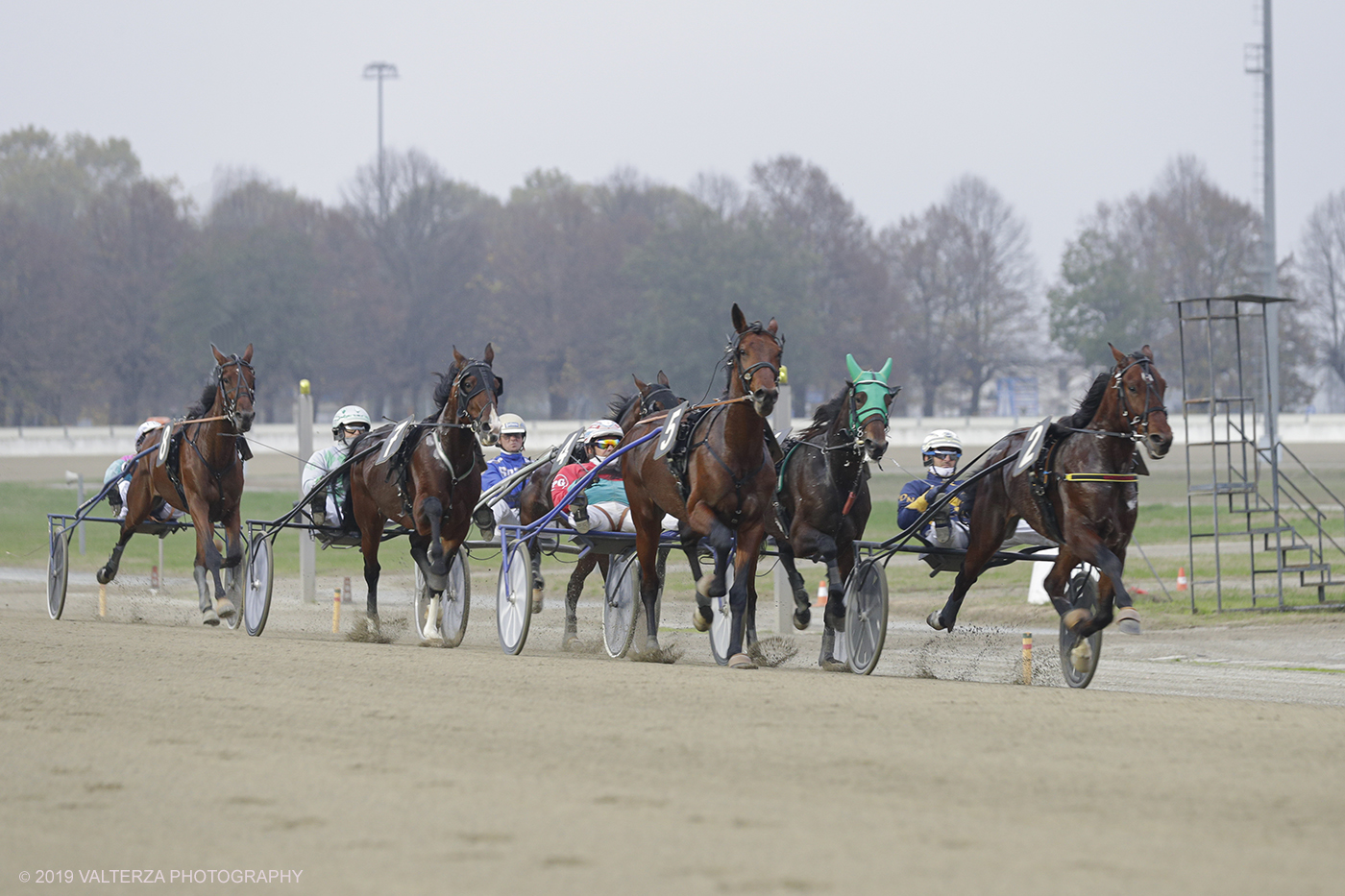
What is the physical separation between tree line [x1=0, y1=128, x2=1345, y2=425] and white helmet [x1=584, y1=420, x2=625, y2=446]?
164ft

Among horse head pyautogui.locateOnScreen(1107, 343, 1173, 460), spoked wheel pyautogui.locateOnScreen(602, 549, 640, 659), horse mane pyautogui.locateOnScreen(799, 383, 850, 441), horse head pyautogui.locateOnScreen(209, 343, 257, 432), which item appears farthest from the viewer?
horse head pyautogui.locateOnScreen(209, 343, 257, 432)

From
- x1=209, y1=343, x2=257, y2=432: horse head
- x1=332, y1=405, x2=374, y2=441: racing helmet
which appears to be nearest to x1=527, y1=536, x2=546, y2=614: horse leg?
x1=332, y1=405, x2=374, y2=441: racing helmet

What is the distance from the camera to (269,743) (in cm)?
602

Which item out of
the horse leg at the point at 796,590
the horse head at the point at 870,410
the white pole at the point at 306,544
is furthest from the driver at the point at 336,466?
the horse head at the point at 870,410

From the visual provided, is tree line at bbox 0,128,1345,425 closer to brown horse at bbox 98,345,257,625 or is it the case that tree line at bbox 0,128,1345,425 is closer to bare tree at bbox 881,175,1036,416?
bare tree at bbox 881,175,1036,416

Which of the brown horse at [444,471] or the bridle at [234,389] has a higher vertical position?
the bridle at [234,389]

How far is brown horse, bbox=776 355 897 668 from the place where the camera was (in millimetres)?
9156

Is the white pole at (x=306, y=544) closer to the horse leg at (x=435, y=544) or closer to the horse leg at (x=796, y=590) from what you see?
the horse leg at (x=435, y=544)

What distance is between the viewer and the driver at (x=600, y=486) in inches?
413

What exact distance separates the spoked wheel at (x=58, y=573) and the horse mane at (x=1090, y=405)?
859 cm

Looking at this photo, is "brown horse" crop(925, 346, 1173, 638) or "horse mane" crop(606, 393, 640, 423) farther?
"horse mane" crop(606, 393, 640, 423)

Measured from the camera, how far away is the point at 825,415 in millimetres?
9672

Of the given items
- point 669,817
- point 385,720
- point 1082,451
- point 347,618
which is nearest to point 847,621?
point 1082,451

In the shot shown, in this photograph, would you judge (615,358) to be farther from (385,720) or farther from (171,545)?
(385,720)
